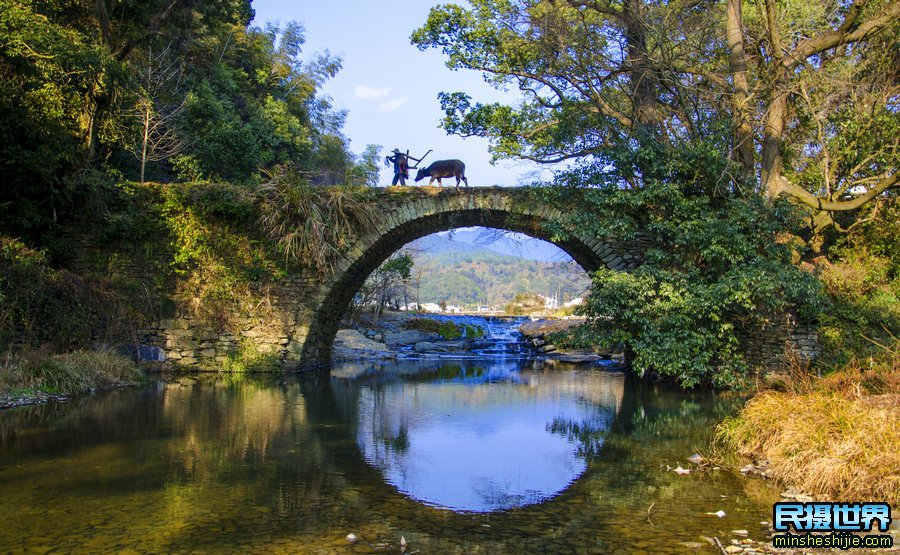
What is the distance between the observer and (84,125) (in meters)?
14.6

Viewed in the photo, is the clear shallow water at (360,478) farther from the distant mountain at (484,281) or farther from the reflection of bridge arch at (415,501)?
the distant mountain at (484,281)

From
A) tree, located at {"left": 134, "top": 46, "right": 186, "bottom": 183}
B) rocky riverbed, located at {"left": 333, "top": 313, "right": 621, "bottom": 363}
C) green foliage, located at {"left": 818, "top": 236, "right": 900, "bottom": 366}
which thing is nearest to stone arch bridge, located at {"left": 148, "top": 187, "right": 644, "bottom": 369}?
green foliage, located at {"left": 818, "top": 236, "right": 900, "bottom": 366}

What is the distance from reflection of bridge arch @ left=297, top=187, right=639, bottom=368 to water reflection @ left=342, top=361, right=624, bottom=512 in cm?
200

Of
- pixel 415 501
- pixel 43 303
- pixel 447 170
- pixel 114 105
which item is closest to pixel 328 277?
pixel 447 170

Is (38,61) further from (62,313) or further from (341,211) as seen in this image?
(341,211)

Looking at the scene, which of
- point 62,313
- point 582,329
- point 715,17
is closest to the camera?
point 62,313

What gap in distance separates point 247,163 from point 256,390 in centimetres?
1085

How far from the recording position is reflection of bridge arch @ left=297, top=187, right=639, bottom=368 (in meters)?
14.0

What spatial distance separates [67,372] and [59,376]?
19cm

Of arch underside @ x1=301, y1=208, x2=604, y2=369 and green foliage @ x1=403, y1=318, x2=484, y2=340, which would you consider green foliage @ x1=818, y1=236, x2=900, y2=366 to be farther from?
green foliage @ x1=403, y1=318, x2=484, y2=340

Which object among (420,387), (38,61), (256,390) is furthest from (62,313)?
(420,387)

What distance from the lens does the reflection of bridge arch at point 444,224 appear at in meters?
14.0

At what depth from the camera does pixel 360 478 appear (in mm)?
5715

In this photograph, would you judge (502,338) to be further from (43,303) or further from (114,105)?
(43,303)
